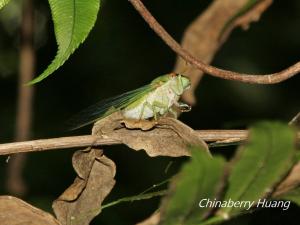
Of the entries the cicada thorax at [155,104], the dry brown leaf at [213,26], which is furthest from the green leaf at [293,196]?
the dry brown leaf at [213,26]

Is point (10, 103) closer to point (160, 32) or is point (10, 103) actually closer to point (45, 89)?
point (45, 89)

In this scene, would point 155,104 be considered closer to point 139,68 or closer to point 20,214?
point 20,214

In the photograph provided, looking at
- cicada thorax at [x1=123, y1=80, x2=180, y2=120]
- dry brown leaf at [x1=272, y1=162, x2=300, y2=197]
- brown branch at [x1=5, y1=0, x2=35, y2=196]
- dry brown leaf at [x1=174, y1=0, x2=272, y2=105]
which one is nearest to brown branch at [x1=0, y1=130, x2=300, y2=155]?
dry brown leaf at [x1=272, y1=162, x2=300, y2=197]

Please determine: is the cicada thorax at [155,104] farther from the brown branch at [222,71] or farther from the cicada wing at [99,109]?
the brown branch at [222,71]

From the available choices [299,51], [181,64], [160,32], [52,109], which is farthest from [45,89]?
[160,32]

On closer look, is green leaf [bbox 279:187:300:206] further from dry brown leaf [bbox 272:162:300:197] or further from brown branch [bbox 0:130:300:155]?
brown branch [bbox 0:130:300:155]

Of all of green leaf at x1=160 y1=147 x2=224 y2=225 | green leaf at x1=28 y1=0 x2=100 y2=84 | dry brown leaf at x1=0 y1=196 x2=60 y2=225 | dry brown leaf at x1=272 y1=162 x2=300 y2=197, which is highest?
green leaf at x1=28 y1=0 x2=100 y2=84
